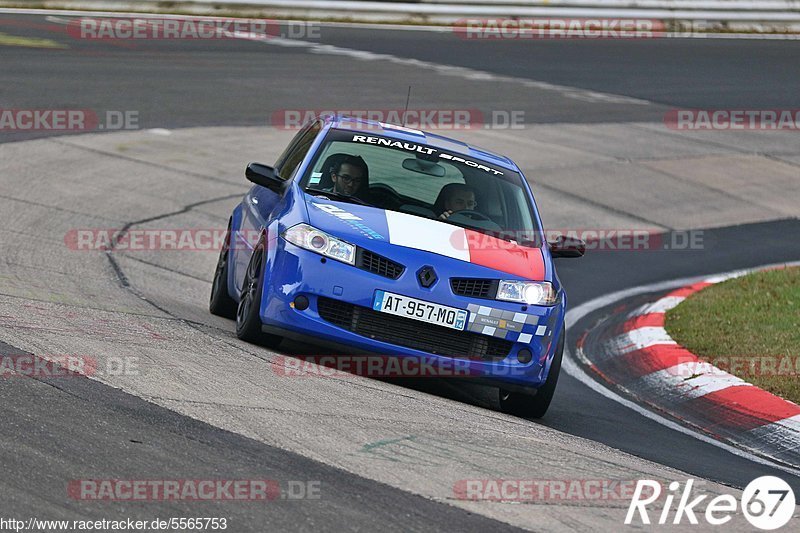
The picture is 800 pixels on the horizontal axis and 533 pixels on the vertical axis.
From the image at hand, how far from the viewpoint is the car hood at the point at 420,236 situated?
7250 millimetres

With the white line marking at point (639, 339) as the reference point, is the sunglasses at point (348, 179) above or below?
above

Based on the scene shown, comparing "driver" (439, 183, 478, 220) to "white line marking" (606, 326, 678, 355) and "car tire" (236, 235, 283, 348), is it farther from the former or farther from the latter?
"white line marking" (606, 326, 678, 355)

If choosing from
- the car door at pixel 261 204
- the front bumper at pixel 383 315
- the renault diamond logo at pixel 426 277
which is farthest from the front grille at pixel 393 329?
the car door at pixel 261 204

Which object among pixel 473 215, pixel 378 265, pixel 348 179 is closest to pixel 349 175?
pixel 348 179

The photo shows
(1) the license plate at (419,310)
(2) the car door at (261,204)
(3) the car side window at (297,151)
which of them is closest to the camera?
(1) the license plate at (419,310)

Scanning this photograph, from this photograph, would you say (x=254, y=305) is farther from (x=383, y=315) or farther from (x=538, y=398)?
(x=538, y=398)

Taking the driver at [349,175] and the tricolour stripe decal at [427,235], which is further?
the driver at [349,175]

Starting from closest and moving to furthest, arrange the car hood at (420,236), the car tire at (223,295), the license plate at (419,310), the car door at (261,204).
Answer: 1. the license plate at (419,310)
2. the car hood at (420,236)
3. the car door at (261,204)
4. the car tire at (223,295)

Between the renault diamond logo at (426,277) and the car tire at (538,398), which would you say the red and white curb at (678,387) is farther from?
the renault diamond logo at (426,277)

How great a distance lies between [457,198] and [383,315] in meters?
1.39

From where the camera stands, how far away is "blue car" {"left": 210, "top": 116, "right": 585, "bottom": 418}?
7086mm

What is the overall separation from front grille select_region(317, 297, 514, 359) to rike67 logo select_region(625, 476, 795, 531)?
1.73 meters

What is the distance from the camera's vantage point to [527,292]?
7.34m

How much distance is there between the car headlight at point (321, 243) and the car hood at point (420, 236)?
4cm
